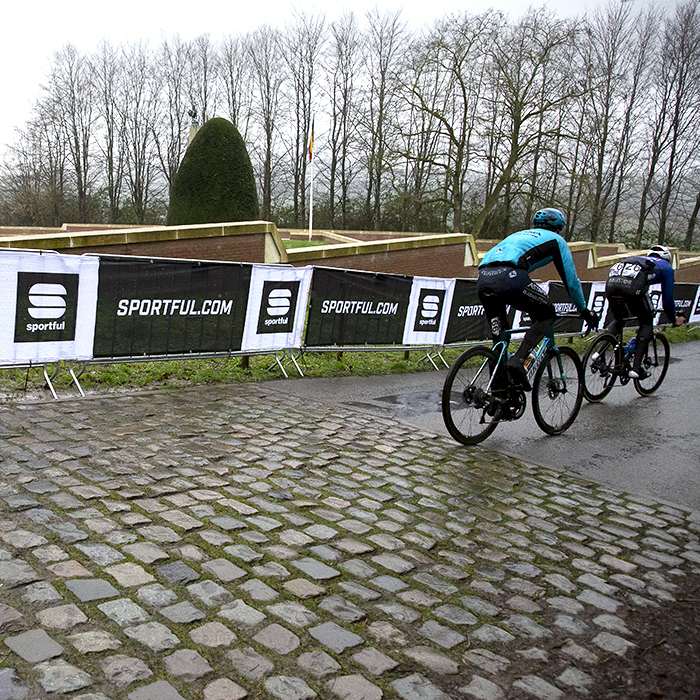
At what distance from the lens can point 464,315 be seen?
1149 centimetres

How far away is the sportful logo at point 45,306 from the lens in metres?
6.73

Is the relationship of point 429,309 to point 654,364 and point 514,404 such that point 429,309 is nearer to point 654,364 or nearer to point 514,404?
point 654,364

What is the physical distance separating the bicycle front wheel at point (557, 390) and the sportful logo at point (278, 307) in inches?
154

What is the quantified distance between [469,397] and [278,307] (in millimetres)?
3859

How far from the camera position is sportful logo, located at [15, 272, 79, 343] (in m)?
6.73

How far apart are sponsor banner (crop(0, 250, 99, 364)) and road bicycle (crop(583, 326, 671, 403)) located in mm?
5753

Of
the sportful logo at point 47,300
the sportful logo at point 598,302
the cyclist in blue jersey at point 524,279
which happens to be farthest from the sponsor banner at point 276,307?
the sportful logo at point 598,302

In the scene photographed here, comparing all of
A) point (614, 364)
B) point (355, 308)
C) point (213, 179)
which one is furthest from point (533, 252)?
point (213, 179)

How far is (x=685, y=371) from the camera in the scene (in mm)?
12016

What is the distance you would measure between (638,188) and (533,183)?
58.6 feet

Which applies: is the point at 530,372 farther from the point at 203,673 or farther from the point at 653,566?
the point at 203,673

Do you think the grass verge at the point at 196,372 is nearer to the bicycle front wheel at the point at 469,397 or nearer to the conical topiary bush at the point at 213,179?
the bicycle front wheel at the point at 469,397

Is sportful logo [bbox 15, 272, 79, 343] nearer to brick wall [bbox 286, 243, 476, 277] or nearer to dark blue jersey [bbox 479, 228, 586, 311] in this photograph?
dark blue jersey [bbox 479, 228, 586, 311]

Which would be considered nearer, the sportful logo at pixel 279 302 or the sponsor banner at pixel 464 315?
the sportful logo at pixel 279 302
